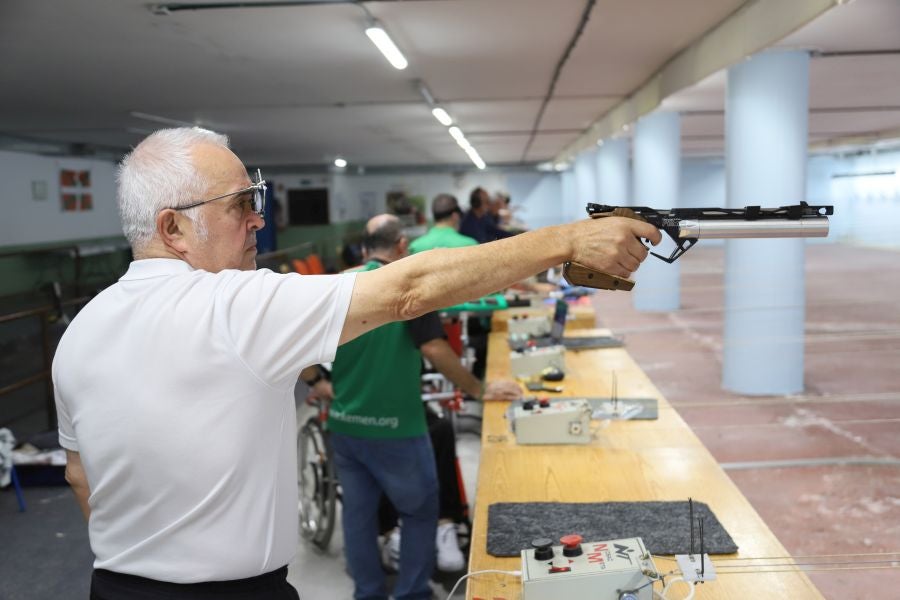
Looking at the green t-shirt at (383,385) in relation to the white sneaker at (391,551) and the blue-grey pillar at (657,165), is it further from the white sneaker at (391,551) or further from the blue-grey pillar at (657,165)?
the blue-grey pillar at (657,165)

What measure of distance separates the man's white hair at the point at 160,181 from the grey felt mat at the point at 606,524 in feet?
3.63

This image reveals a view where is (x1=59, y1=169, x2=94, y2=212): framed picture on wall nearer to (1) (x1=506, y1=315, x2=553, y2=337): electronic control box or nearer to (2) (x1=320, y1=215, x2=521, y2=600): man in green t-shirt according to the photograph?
(1) (x1=506, y1=315, x2=553, y2=337): electronic control box

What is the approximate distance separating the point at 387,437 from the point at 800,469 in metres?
2.34

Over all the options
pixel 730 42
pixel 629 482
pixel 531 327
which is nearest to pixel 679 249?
pixel 629 482

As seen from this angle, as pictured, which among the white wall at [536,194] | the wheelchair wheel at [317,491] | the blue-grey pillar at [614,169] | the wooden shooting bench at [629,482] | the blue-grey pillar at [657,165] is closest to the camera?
the wooden shooting bench at [629,482]

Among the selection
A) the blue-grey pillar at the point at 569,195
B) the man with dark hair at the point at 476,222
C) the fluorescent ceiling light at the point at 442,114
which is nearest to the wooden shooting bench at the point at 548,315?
the man with dark hair at the point at 476,222

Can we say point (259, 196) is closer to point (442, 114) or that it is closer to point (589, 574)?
point (589, 574)

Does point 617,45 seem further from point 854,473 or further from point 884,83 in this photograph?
point 854,473

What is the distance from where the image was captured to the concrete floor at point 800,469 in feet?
8.97

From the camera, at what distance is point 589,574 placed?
1439 millimetres

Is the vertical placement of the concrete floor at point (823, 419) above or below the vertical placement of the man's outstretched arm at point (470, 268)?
below

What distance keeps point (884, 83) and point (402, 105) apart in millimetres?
5177

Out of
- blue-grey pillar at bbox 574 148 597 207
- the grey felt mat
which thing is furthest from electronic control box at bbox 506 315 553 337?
blue-grey pillar at bbox 574 148 597 207

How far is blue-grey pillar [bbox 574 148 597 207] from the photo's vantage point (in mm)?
15742
